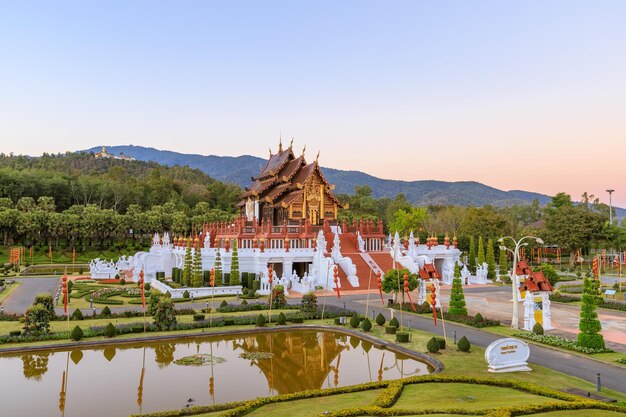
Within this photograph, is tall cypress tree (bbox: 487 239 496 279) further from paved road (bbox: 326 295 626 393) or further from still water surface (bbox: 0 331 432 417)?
still water surface (bbox: 0 331 432 417)

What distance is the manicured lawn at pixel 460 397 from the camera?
14.8 m

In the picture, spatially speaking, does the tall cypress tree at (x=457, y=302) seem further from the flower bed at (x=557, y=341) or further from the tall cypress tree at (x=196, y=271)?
the tall cypress tree at (x=196, y=271)

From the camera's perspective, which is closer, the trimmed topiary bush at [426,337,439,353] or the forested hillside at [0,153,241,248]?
the trimmed topiary bush at [426,337,439,353]

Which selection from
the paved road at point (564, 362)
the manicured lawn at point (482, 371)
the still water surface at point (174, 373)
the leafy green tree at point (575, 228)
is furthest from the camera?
the leafy green tree at point (575, 228)

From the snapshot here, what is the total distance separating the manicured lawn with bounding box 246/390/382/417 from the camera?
14625mm

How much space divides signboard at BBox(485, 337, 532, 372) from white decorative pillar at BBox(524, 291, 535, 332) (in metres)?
7.11

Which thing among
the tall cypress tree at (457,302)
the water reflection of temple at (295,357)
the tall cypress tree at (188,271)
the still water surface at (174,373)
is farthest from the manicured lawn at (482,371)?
the tall cypress tree at (188,271)

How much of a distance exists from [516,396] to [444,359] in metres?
5.34

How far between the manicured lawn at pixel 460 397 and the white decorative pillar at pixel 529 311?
33.7 feet

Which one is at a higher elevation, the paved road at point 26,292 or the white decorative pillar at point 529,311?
the white decorative pillar at point 529,311

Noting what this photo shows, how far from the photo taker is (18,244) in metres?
83.2

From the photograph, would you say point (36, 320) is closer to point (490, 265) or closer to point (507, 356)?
point (507, 356)

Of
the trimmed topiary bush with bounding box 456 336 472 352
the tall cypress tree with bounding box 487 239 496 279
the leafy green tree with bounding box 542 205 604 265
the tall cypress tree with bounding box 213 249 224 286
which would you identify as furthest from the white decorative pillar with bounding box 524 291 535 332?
the leafy green tree with bounding box 542 205 604 265

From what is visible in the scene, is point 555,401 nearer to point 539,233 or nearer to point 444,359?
point 444,359
